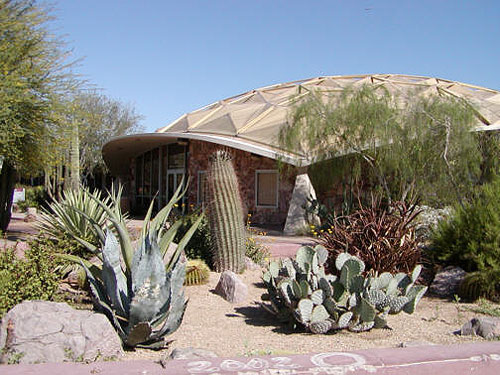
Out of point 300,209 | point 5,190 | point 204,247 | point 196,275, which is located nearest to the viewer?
point 196,275

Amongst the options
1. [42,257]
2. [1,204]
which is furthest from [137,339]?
[1,204]

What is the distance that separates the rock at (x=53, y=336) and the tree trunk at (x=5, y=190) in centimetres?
1086

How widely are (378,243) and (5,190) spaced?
11417 mm

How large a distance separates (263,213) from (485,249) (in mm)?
14022

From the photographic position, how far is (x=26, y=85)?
11992 mm

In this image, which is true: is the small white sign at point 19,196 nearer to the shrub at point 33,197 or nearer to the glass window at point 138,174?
the shrub at point 33,197

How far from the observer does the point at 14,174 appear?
1493cm

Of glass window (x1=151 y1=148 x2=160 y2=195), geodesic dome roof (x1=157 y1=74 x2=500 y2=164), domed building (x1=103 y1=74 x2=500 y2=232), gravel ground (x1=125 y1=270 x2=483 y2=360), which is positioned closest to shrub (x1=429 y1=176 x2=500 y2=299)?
gravel ground (x1=125 y1=270 x2=483 y2=360)

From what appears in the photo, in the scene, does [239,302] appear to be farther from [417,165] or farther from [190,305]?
[417,165]

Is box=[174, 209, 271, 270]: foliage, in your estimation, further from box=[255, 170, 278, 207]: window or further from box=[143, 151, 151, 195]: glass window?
box=[143, 151, 151, 195]: glass window

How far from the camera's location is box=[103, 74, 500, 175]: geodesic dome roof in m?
18.6

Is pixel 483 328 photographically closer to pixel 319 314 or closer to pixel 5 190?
pixel 319 314

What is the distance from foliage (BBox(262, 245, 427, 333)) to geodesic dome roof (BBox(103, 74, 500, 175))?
10.7 metres

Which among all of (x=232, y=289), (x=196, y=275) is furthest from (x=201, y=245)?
(x=232, y=289)
